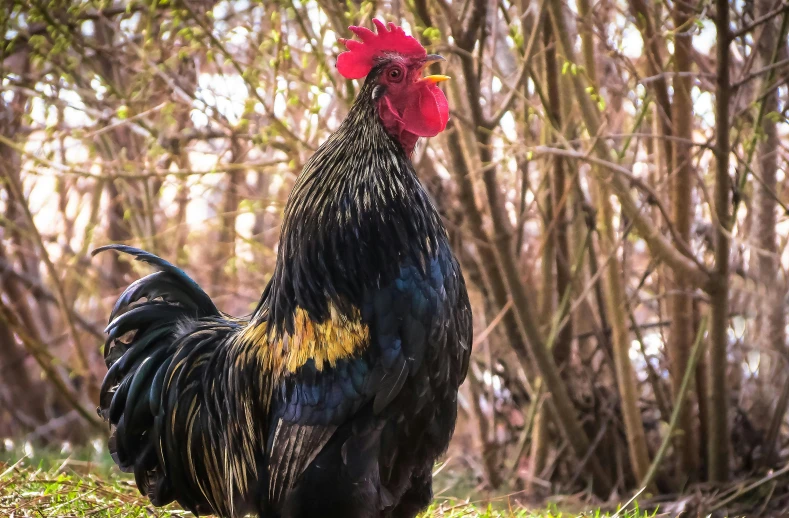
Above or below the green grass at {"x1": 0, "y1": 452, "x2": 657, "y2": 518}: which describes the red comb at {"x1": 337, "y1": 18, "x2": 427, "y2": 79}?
above

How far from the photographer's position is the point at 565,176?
493 cm

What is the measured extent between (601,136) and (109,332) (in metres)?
2.26

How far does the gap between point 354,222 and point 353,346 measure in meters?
0.41

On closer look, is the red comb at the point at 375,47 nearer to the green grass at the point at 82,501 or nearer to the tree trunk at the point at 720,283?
the tree trunk at the point at 720,283

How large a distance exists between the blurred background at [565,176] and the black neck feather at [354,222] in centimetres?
101

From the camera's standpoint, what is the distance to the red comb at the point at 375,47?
2.85m

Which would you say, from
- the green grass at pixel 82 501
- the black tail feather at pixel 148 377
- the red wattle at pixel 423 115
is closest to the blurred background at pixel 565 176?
the red wattle at pixel 423 115

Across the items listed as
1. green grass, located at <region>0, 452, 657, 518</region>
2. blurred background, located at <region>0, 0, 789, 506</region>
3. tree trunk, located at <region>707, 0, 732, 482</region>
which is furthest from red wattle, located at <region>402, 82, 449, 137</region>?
green grass, located at <region>0, 452, 657, 518</region>

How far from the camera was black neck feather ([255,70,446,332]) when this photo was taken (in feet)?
8.92

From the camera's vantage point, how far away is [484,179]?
178 inches

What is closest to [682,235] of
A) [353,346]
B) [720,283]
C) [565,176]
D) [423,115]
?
[720,283]

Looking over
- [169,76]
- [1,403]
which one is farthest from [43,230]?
[169,76]

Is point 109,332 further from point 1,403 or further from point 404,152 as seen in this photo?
point 1,403

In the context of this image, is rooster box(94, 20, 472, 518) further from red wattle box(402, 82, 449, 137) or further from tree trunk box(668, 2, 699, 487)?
tree trunk box(668, 2, 699, 487)
